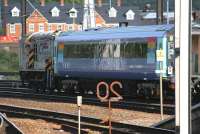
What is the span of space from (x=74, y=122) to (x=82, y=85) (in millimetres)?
11602

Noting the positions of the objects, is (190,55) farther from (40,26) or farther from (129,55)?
(40,26)

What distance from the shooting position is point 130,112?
18969 mm

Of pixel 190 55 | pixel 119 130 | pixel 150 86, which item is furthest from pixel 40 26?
pixel 190 55

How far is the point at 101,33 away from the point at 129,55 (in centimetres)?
260

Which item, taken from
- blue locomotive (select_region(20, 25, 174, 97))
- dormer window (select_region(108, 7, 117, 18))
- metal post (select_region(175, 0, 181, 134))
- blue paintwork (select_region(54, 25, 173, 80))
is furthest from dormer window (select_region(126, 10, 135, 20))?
metal post (select_region(175, 0, 181, 134))

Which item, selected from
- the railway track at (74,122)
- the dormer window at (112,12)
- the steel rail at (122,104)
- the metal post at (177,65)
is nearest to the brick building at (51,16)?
the dormer window at (112,12)

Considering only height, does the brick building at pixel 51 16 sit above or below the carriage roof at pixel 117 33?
above

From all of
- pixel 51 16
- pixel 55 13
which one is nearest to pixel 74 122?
pixel 55 13

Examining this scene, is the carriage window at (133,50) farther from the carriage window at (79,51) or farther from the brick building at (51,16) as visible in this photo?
the brick building at (51,16)

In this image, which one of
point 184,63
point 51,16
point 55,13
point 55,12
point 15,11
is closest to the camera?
point 184,63

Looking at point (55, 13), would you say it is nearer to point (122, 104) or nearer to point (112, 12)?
point (112, 12)

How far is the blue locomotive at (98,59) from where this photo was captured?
73.7 feet

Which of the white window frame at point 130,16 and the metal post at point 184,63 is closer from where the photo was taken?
the metal post at point 184,63

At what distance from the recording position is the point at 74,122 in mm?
15383
